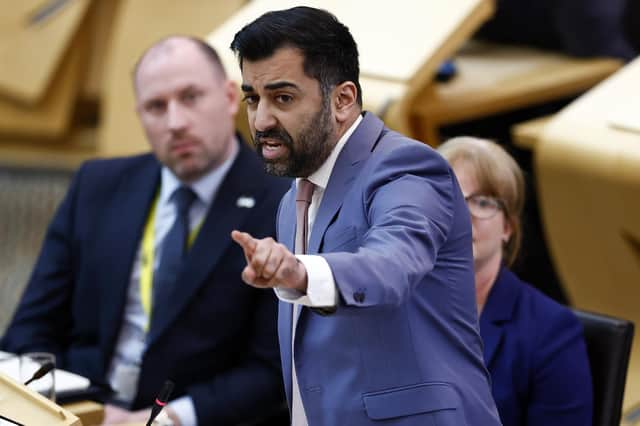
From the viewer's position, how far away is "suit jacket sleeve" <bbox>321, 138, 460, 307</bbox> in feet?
4.20

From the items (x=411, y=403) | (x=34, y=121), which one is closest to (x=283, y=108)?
(x=411, y=403)

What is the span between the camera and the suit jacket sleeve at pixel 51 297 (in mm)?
2736

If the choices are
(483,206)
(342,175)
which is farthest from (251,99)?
(483,206)

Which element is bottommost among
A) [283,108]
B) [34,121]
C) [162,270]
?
[34,121]

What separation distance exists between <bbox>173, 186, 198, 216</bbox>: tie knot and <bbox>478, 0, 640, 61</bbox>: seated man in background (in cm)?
190

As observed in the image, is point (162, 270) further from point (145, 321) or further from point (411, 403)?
point (411, 403)

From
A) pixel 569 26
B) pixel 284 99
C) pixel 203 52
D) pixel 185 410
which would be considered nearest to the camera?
pixel 284 99

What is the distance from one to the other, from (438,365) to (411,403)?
2.4 inches

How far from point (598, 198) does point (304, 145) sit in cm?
149

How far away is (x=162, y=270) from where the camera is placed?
262 centimetres

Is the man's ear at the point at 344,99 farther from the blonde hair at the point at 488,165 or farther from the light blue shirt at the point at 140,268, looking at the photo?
the light blue shirt at the point at 140,268

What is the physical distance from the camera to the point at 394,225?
136cm

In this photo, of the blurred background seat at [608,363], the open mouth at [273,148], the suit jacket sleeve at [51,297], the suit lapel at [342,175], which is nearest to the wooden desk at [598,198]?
the blurred background seat at [608,363]

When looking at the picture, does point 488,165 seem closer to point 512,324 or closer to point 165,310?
point 512,324
